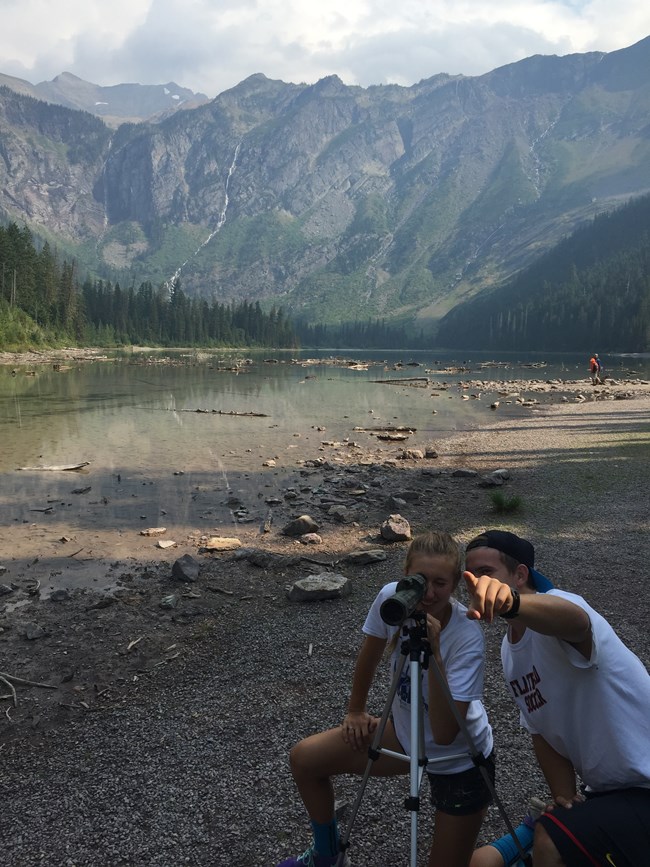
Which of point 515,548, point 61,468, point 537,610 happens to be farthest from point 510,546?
point 61,468

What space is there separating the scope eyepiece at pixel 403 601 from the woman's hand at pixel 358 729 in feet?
3.54

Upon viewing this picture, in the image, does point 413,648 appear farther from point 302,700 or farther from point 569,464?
point 569,464

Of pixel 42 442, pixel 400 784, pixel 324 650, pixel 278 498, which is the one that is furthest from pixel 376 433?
pixel 400 784

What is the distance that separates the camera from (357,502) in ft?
51.1

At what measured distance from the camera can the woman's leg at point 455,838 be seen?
3.33 metres

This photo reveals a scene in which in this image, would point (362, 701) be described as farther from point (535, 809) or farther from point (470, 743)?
point (535, 809)

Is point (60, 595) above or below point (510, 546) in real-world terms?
below

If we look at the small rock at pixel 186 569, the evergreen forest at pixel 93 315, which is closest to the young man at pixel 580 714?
the small rock at pixel 186 569

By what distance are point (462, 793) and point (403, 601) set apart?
4.76 feet

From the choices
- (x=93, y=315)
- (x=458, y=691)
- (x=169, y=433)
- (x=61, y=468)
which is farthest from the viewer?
(x=93, y=315)

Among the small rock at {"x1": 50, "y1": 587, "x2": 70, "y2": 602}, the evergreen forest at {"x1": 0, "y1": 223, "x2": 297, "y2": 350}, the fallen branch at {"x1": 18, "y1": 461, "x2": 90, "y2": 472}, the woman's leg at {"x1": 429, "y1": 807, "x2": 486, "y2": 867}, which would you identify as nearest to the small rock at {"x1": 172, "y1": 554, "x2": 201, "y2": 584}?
the small rock at {"x1": 50, "y1": 587, "x2": 70, "y2": 602}

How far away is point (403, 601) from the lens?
2.83m

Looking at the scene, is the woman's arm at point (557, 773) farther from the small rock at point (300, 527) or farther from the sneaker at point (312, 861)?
the small rock at point (300, 527)

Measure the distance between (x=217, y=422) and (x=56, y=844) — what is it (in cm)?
2714
